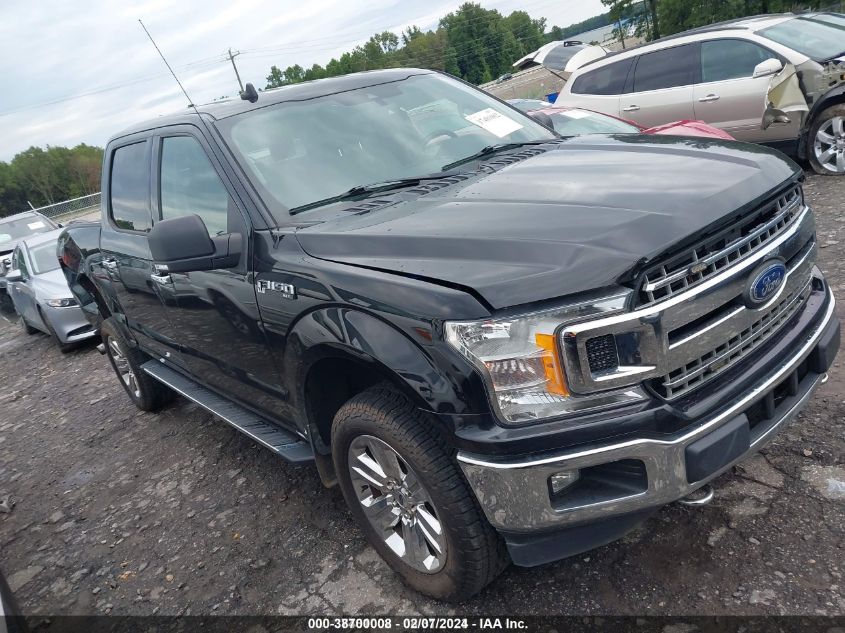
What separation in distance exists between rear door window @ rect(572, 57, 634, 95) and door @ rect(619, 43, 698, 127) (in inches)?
6.5

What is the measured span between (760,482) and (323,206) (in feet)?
7.17

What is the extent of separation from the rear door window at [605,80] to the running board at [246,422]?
22.9ft

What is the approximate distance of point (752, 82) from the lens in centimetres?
734

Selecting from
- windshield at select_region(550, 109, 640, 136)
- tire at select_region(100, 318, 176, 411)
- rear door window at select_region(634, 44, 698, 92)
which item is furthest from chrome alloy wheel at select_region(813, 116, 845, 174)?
tire at select_region(100, 318, 176, 411)

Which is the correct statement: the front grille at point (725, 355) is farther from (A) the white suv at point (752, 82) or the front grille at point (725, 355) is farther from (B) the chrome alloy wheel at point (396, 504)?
(A) the white suv at point (752, 82)

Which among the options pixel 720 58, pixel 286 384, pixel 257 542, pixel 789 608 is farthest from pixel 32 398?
pixel 720 58

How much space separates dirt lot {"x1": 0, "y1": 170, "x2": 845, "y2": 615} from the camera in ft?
7.81

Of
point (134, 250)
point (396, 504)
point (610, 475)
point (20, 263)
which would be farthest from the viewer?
point (20, 263)

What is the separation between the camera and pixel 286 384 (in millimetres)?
2852

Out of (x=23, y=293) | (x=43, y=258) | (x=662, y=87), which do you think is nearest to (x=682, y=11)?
(x=662, y=87)

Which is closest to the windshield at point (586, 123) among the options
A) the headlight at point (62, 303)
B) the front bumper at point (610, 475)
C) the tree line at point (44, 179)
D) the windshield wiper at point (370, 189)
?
the windshield wiper at point (370, 189)

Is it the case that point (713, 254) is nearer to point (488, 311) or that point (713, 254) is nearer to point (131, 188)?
point (488, 311)

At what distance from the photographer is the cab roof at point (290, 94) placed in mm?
3271

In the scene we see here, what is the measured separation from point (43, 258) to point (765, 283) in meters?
9.92
